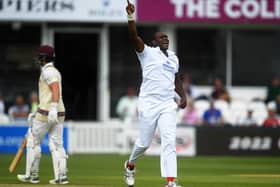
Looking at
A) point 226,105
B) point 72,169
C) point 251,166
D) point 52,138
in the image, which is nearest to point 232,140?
point 226,105

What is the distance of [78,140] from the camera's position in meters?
23.3

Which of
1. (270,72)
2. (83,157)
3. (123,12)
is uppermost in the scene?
(123,12)

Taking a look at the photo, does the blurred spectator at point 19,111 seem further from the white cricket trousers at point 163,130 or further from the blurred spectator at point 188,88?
the white cricket trousers at point 163,130

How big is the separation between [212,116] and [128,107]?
2.49 metres

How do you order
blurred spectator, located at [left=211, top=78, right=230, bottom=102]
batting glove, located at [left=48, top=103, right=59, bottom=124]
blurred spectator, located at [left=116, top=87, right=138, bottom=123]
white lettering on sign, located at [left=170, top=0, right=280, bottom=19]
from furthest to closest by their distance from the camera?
white lettering on sign, located at [left=170, top=0, right=280, bottom=19] → blurred spectator, located at [left=211, top=78, right=230, bottom=102] → blurred spectator, located at [left=116, top=87, right=138, bottom=123] → batting glove, located at [left=48, top=103, right=59, bottom=124]

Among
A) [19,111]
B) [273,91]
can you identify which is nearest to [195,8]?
[273,91]

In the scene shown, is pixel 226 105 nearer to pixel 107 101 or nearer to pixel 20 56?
pixel 107 101

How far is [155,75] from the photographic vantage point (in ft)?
40.0

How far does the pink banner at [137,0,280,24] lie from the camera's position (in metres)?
25.5

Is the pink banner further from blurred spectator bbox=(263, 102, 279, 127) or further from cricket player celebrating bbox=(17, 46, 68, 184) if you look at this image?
cricket player celebrating bbox=(17, 46, 68, 184)

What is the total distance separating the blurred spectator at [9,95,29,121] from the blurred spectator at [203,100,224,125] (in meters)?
4.83

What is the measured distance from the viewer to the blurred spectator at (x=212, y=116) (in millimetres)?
23891

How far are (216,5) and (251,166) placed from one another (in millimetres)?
7649

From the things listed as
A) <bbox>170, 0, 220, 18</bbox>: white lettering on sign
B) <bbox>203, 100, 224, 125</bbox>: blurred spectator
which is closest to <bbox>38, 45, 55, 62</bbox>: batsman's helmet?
<bbox>203, 100, 224, 125</bbox>: blurred spectator
